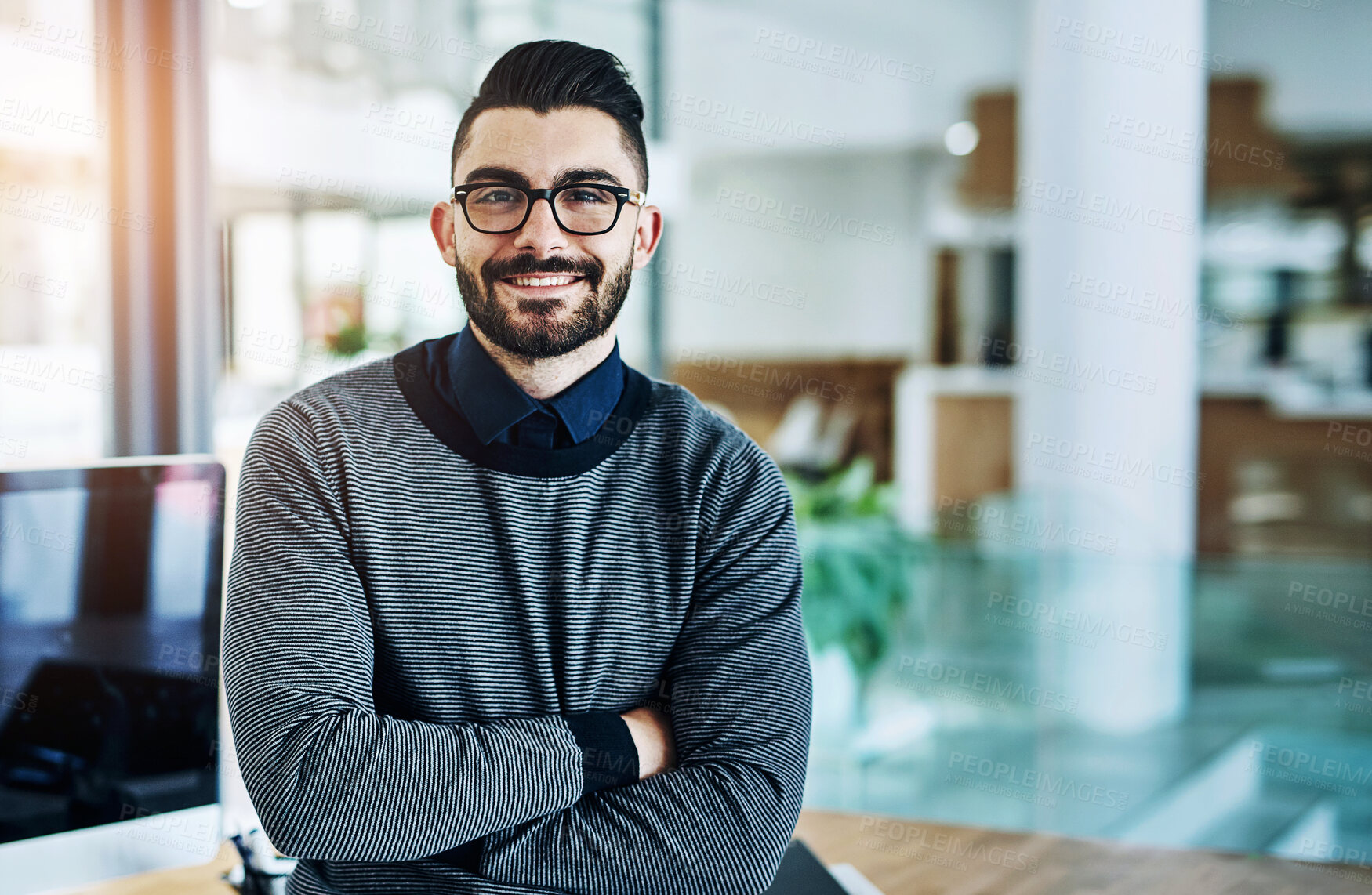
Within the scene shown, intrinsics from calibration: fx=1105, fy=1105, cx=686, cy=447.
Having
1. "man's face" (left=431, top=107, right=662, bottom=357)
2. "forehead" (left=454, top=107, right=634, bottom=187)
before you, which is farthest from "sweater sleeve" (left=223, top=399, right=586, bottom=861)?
"forehead" (left=454, top=107, right=634, bottom=187)

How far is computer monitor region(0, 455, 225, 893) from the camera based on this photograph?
1229mm

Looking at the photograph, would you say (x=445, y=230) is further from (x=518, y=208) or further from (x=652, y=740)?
(x=652, y=740)

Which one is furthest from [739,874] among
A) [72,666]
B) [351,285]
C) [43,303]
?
[351,285]

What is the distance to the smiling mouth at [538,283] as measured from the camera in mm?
1269

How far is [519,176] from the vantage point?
126 cm

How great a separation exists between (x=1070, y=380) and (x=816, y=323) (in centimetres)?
512

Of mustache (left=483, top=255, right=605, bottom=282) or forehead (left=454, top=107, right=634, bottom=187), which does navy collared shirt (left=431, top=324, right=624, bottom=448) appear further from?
forehead (left=454, top=107, right=634, bottom=187)

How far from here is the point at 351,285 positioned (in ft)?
16.7

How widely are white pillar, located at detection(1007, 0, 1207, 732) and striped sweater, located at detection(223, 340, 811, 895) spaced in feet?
6.64

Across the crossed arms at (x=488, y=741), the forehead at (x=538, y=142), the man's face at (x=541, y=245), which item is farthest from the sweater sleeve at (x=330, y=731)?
the forehead at (x=538, y=142)

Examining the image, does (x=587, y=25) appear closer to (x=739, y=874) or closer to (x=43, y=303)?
(x=43, y=303)

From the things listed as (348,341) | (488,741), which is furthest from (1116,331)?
(348,341)

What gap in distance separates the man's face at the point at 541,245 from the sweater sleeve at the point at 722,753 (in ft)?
0.88

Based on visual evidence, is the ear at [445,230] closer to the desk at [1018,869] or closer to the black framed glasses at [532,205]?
the black framed glasses at [532,205]
